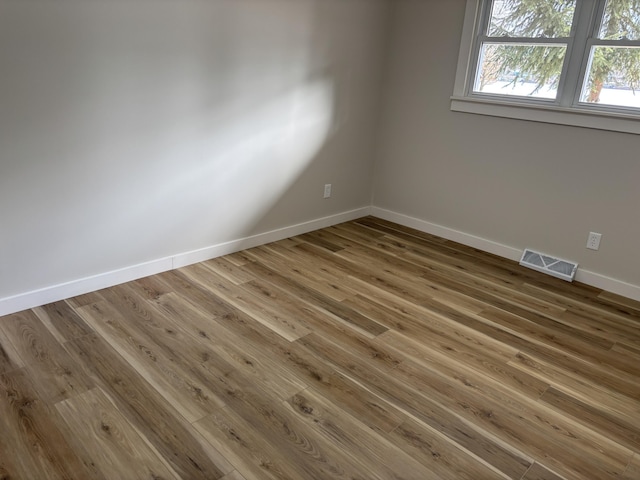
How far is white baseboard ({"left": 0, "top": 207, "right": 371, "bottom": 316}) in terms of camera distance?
258 centimetres

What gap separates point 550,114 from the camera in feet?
10.8

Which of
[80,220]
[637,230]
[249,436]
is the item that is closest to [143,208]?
[80,220]

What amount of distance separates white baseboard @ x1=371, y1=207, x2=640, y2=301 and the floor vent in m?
0.06

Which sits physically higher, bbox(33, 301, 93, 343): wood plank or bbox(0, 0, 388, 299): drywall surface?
bbox(0, 0, 388, 299): drywall surface

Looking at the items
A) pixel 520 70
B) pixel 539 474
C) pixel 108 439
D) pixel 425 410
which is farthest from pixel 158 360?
pixel 520 70

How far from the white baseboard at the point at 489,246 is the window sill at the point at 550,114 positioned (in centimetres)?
95

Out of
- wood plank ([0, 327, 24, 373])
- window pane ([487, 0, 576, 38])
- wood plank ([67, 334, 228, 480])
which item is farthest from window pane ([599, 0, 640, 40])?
wood plank ([0, 327, 24, 373])

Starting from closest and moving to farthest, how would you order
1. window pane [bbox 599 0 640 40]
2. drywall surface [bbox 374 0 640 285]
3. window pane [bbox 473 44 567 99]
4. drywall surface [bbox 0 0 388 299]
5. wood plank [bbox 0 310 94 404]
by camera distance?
1. wood plank [bbox 0 310 94 404]
2. drywall surface [bbox 0 0 388 299]
3. window pane [bbox 599 0 640 40]
4. drywall surface [bbox 374 0 640 285]
5. window pane [bbox 473 44 567 99]

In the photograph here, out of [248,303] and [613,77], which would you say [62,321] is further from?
[613,77]

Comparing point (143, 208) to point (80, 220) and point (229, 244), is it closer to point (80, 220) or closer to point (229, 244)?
point (80, 220)

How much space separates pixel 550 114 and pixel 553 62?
0.35 metres

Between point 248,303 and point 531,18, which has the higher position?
point 531,18

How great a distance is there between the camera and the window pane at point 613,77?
9.93 ft

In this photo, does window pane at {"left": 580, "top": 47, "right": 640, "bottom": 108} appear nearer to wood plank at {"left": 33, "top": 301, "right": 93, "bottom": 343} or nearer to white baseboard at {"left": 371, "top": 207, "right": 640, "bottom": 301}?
white baseboard at {"left": 371, "top": 207, "right": 640, "bottom": 301}
